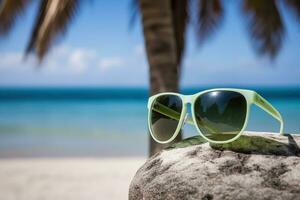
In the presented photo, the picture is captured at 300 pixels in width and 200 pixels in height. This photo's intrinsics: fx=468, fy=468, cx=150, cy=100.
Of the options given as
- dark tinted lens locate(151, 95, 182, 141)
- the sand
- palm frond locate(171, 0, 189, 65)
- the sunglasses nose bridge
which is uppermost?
palm frond locate(171, 0, 189, 65)

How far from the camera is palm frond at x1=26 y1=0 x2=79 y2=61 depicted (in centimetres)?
501

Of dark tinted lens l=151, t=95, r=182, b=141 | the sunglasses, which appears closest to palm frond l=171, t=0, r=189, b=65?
dark tinted lens l=151, t=95, r=182, b=141

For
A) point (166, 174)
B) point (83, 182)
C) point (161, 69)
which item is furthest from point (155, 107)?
point (83, 182)

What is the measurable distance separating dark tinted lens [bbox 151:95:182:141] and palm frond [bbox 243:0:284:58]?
15.7ft

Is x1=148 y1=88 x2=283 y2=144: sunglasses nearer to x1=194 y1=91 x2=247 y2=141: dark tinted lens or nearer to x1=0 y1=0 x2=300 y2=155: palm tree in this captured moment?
x1=194 y1=91 x2=247 y2=141: dark tinted lens

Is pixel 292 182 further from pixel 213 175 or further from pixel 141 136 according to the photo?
pixel 141 136

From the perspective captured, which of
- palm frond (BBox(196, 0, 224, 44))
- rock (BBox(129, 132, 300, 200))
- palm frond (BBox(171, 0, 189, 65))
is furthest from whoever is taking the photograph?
palm frond (BBox(196, 0, 224, 44))

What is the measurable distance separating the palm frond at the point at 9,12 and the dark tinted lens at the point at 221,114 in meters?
5.09

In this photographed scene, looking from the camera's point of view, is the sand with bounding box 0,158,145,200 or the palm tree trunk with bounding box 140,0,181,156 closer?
the palm tree trunk with bounding box 140,0,181,156

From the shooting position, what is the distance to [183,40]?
6.19 meters

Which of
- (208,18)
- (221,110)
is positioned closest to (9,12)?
(208,18)

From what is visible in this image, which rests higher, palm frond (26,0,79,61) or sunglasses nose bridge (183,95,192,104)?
palm frond (26,0,79,61)

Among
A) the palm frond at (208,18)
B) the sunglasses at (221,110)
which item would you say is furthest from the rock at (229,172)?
the palm frond at (208,18)

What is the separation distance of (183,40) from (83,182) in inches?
107
